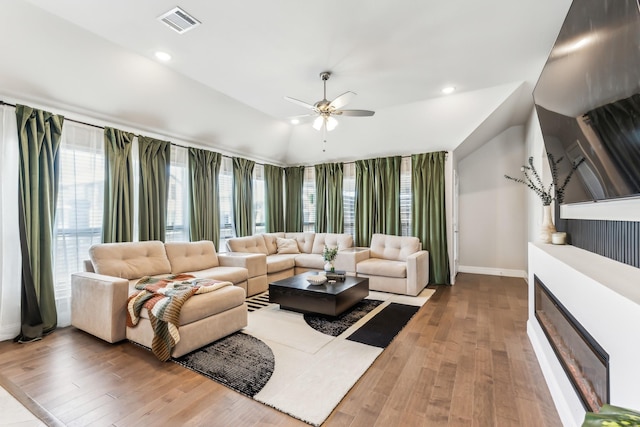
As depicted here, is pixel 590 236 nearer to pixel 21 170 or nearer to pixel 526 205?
pixel 526 205

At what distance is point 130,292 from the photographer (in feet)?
9.86

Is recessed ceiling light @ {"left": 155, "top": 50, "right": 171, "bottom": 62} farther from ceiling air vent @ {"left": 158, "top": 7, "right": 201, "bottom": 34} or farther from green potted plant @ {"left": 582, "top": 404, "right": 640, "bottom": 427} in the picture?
green potted plant @ {"left": 582, "top": 404, "right": 640, "bottom": 427}

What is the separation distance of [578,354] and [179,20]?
3681 millimetres

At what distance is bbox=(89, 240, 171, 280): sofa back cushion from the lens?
3.20m

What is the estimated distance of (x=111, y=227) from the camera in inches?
143

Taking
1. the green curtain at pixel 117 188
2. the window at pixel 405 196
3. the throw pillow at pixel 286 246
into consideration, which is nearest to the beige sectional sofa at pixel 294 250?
the throw pillow at pixel 286 246

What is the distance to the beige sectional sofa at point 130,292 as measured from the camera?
2621 mm

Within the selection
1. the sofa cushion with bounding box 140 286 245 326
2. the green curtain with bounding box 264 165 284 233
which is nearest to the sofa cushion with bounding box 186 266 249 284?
the sofa cushion with bounding box 140 286 245 326

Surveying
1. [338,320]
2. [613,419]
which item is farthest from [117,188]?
[613,419]

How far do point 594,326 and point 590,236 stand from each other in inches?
53.5

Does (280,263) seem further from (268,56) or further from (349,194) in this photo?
(268,56)

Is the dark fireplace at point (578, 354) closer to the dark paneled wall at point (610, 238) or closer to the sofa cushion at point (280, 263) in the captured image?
the dark paneled wall at point (610, 238)

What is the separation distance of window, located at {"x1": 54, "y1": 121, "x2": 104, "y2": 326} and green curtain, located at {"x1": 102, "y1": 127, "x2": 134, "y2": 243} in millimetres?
68

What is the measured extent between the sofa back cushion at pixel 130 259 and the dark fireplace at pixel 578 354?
3851mm
